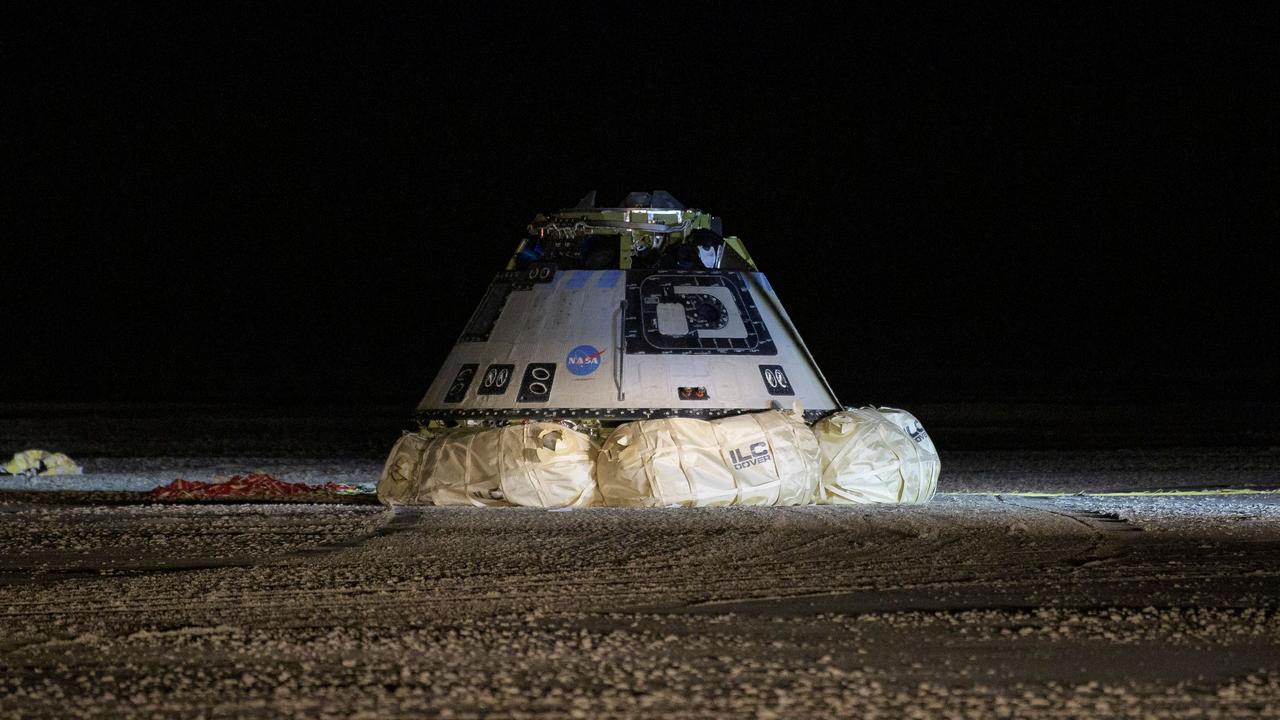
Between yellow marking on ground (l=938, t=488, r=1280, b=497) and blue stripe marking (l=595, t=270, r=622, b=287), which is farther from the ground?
blue stripe marking (l=595, t=270, r=622, b=287)

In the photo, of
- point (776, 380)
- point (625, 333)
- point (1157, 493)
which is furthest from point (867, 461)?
point (1157, 493)

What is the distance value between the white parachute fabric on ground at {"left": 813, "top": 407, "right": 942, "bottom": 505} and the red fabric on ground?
15.6ft

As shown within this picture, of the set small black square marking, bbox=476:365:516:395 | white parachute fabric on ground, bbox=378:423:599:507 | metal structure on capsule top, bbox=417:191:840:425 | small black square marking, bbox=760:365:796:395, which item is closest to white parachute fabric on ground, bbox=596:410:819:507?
white parachute fabric on ground, bbox=378:423:599:507

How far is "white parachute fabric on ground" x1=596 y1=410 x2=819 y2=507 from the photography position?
407 inches

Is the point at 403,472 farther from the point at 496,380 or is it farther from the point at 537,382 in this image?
the point at 537,382

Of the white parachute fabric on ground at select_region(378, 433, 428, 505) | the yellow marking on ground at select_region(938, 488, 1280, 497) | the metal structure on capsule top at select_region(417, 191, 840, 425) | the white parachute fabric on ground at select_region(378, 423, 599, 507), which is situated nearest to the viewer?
the white parachute fabric on ground at select_region(378, 423, 599, 507)

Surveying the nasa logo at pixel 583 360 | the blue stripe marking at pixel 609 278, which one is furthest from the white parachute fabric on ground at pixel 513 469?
the blue stripe marking at pixel 609 278

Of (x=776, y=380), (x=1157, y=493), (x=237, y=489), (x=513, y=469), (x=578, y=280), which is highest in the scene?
(x=578, y=280)

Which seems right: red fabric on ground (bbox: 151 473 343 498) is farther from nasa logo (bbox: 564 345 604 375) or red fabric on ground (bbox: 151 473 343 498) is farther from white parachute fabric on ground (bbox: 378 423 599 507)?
nasa logo (bbox: 564 345 604 375)

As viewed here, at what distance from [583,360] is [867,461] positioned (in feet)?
7.33

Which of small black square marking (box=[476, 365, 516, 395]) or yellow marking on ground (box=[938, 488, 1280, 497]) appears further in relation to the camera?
yellow marking on ground (box=[938, 488, 1280, 497])

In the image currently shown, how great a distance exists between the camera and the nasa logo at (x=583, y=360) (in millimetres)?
11367

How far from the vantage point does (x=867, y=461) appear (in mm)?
10969

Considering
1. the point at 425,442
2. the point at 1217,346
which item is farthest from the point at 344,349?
the point at 425,442
